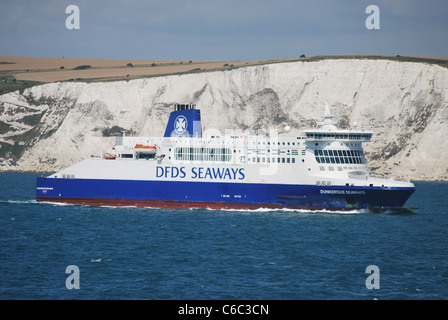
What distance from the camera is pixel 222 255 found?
2638 cm

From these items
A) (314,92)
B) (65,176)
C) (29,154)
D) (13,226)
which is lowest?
(13,226)

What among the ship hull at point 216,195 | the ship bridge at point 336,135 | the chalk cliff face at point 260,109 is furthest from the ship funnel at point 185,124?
the chalk cliff face at point 260,109

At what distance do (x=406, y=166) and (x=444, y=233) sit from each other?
44.2m

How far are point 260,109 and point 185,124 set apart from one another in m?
38.1

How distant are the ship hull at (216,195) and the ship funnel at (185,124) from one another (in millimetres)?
4798

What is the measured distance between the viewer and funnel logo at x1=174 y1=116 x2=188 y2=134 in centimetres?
4544

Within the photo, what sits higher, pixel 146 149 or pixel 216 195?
pixel 146 149

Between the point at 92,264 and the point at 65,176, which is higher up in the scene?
the point at 65,176

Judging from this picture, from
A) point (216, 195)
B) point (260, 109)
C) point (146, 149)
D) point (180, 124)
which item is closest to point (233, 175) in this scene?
point (216, 195)

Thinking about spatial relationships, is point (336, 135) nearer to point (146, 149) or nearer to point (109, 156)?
point (146, 149)

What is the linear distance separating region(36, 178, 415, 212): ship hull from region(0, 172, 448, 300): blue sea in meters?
0.98

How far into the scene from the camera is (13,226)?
34156 mm

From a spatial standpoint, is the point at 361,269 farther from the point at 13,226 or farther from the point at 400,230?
the point at 13,226

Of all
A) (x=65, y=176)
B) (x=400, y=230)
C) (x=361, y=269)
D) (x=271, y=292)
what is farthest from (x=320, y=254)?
(x=65, y=176)
